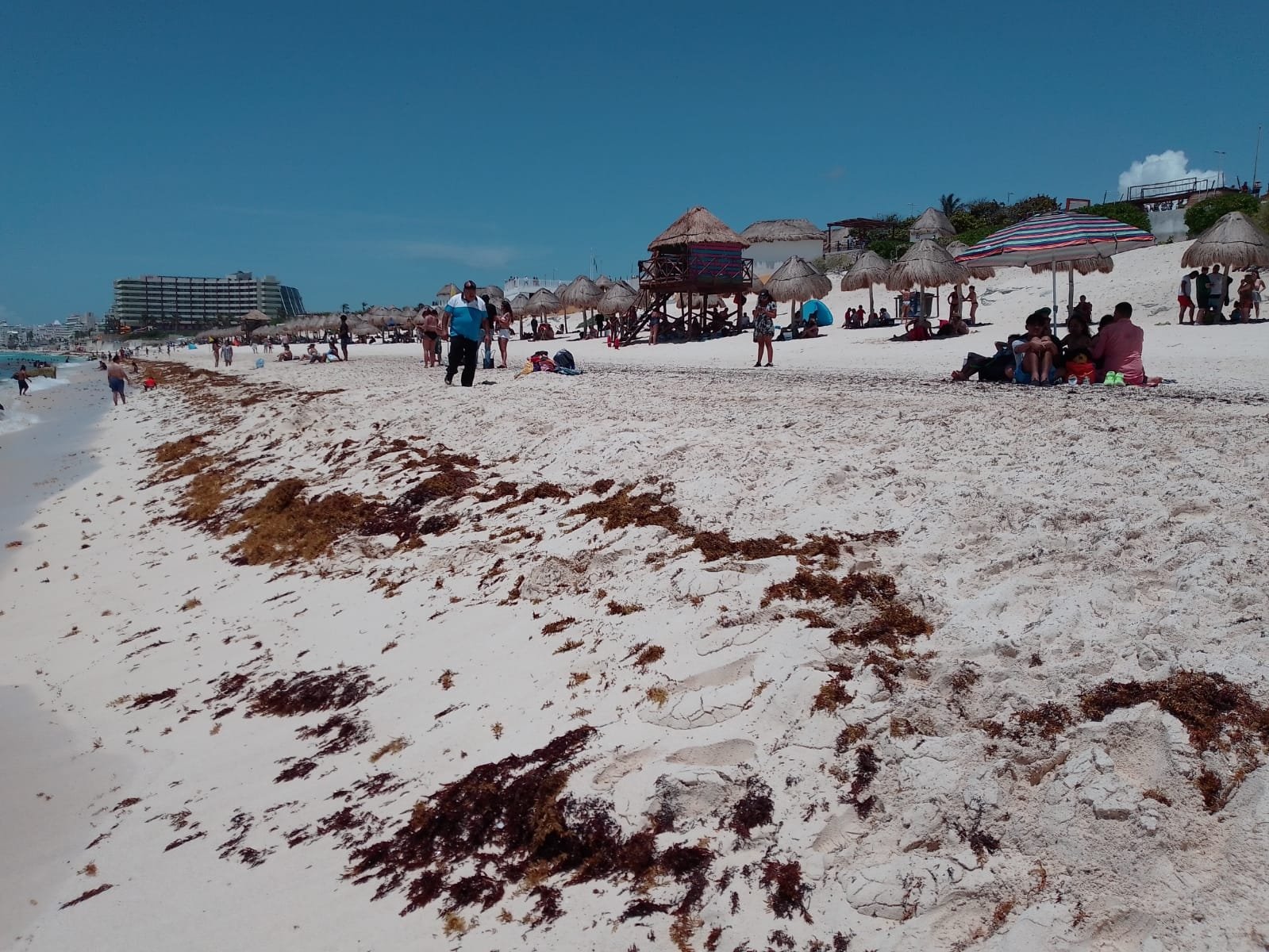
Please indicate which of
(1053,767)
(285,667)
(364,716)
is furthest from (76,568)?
(1053,767)

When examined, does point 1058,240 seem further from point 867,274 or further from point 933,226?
point 933,226

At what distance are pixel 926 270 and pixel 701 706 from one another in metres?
20.6

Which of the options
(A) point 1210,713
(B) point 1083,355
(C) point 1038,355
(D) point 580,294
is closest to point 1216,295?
(B) point 1083,355

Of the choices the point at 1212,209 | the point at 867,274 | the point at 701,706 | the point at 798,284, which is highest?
the point at 1212,209

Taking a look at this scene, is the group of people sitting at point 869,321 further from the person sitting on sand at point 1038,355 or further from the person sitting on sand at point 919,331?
the person sitting on sand at point 1038,355

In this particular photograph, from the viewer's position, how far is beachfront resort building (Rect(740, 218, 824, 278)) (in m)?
42.5

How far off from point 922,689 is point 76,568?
7920 millimetres

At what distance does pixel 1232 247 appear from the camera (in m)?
16.9

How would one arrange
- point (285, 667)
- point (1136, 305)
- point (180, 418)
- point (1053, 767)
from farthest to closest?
point (1136, 305)
point (180, 418)
point (285, 667)
point (1053, 767)

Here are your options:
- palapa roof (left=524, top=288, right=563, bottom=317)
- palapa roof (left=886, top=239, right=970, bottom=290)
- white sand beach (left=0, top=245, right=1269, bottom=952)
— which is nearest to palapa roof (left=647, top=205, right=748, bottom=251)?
palapa roof (left=886, top=239, right=970, bottom=290)

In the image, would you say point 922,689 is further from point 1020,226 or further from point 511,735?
point 1020,226

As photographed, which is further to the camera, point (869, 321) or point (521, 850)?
point (869, 321)

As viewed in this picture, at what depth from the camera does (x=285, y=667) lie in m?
4.71

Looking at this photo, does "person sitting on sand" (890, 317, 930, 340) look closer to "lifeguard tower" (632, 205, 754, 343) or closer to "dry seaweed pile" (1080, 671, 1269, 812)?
"lifeguard tower" (632, 205, 754, 343)
